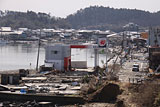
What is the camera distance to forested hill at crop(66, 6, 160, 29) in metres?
80.4

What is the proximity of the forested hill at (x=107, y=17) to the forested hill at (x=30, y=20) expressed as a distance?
1110 cm

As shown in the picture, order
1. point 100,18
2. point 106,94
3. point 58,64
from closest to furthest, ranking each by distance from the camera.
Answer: point 106,94 → point 58,64 → point 100,18

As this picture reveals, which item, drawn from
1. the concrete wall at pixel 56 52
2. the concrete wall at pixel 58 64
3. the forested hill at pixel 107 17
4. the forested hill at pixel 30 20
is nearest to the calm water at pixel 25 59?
the concrete wall at pixel 56 52

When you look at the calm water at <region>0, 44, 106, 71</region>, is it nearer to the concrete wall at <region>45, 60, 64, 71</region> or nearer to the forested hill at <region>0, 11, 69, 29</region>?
the concrete wall at <region>45, 60, 64, 71</region>

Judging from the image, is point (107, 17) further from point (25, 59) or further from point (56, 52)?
point (56, 52)

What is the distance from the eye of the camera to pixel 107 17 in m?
83.5

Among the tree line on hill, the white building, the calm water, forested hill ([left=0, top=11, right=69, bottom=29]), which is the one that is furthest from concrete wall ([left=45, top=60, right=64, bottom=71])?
the tree line on hill

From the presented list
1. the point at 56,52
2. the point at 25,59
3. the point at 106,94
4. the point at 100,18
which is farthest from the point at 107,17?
the point at 106,94

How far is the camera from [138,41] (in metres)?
29.5

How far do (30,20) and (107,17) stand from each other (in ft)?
74.2

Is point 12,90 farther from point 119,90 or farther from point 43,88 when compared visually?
point 119,90

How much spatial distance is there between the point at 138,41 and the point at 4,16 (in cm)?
4597

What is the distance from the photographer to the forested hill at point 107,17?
80438 millimetres

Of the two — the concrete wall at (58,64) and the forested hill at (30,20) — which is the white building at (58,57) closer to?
the concrete wall at (58,64)
